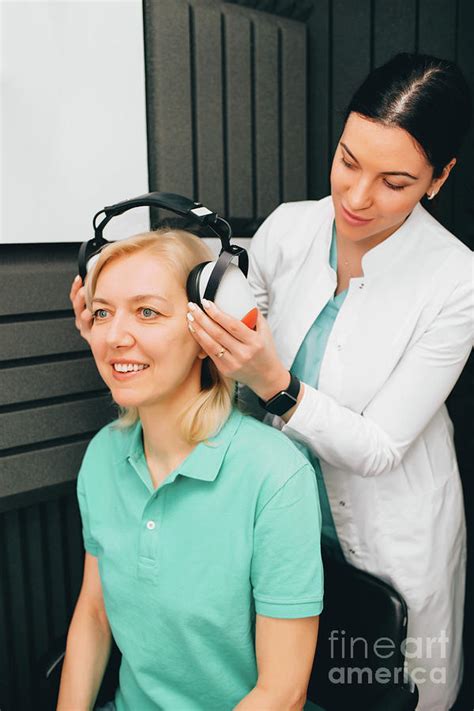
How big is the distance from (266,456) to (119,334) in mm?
296

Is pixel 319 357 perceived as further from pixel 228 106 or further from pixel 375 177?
pixel 228 106

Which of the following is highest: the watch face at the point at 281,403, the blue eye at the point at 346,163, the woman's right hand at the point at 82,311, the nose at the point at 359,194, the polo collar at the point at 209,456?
the blue eye at the point at 346,163

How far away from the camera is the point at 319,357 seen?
1281 millimetres

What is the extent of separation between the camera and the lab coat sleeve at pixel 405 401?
1.12 meters

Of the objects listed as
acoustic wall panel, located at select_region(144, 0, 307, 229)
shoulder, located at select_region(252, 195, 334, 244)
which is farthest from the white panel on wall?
shoulder, located at select_region(252, 195, 334, 244)

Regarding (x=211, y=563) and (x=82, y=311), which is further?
(x=82, y=311)

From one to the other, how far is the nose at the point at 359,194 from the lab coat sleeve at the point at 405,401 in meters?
0.24

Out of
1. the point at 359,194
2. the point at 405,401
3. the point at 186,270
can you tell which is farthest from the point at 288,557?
the point at 359,194

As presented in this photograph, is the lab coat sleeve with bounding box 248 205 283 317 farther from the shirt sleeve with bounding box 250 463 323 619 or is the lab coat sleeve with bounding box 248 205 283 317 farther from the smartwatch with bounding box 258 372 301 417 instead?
the shirt sleeve with bounding box 250 463 323 619

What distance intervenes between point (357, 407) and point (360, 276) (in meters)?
0.26

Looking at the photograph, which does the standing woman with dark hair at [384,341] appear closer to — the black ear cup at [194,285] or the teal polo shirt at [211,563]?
the black ear cup at [194,285]

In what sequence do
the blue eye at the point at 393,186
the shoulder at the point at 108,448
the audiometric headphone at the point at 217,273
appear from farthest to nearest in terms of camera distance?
the shoulder at the point at 108,448
the blue eye at the point at 393,186
the audiometric headphone at the point at 217,273

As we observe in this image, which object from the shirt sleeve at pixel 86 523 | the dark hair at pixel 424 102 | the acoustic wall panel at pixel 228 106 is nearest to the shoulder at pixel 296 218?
the acoustic wall panel at pixel 228 106

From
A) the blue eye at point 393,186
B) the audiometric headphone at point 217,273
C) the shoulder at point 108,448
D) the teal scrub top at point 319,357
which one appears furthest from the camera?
the teal scrub top at point 319,357
